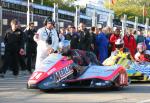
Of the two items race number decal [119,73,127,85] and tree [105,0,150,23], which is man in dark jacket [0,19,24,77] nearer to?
race number decal [119,73,127,85]

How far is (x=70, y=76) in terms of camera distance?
1264 centimetres

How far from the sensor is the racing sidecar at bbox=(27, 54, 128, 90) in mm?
12258

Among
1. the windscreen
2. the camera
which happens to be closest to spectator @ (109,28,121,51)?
the camera

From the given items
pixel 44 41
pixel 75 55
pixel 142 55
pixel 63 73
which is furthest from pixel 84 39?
pixel 63 73

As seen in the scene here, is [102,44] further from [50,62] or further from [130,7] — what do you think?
[130,7]

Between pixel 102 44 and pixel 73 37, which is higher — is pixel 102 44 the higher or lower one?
the lower one

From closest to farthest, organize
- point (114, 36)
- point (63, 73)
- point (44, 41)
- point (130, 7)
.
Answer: point (63, 73) → point (44, 41) → point (114, 36) → point (130, 7)

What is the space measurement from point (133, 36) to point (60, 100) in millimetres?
11221

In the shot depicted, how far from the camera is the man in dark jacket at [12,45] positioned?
16.5 meters

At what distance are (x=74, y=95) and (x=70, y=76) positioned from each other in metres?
0.68

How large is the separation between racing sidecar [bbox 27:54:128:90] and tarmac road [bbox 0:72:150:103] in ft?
0.64

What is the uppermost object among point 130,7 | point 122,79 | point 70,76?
point 130,7

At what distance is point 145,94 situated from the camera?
12445 millimetres

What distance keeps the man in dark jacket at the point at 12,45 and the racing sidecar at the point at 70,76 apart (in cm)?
375
